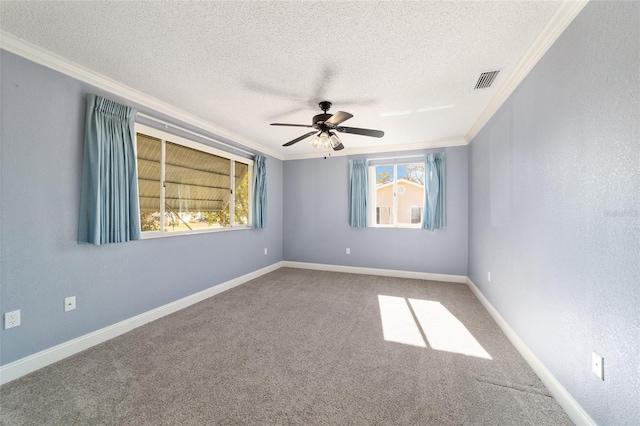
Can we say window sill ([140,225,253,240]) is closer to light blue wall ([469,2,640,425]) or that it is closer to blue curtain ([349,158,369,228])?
blue curtain ([349,158,369,228])

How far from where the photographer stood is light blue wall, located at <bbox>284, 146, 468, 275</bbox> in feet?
14.2

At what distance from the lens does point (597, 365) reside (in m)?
1.27

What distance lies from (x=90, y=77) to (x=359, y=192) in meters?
3.97

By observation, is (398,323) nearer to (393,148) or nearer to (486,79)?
(486,79)

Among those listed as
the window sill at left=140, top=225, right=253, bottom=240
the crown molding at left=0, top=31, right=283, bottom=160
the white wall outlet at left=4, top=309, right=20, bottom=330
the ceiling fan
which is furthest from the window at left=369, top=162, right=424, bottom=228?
the white wall outlet at left=4, top=309, right=20, bottom=330

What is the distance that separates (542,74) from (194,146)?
373 centimetres

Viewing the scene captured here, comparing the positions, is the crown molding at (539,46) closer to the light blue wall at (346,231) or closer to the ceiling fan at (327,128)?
the ceiling fan at (327,128)

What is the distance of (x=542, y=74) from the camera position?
1790 mm

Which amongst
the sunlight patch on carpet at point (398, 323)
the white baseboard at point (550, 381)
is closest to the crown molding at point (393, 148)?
the sunlight patch on carpet at point (398, 323)

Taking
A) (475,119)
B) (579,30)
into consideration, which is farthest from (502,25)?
(475,119)

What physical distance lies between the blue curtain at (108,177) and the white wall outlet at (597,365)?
3.63 m

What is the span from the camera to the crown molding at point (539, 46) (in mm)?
1435

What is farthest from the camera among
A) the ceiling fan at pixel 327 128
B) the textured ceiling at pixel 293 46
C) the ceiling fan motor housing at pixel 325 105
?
the ceiling fan motor housing at pixel 325 105

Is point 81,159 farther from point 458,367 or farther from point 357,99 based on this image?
point 458,367
